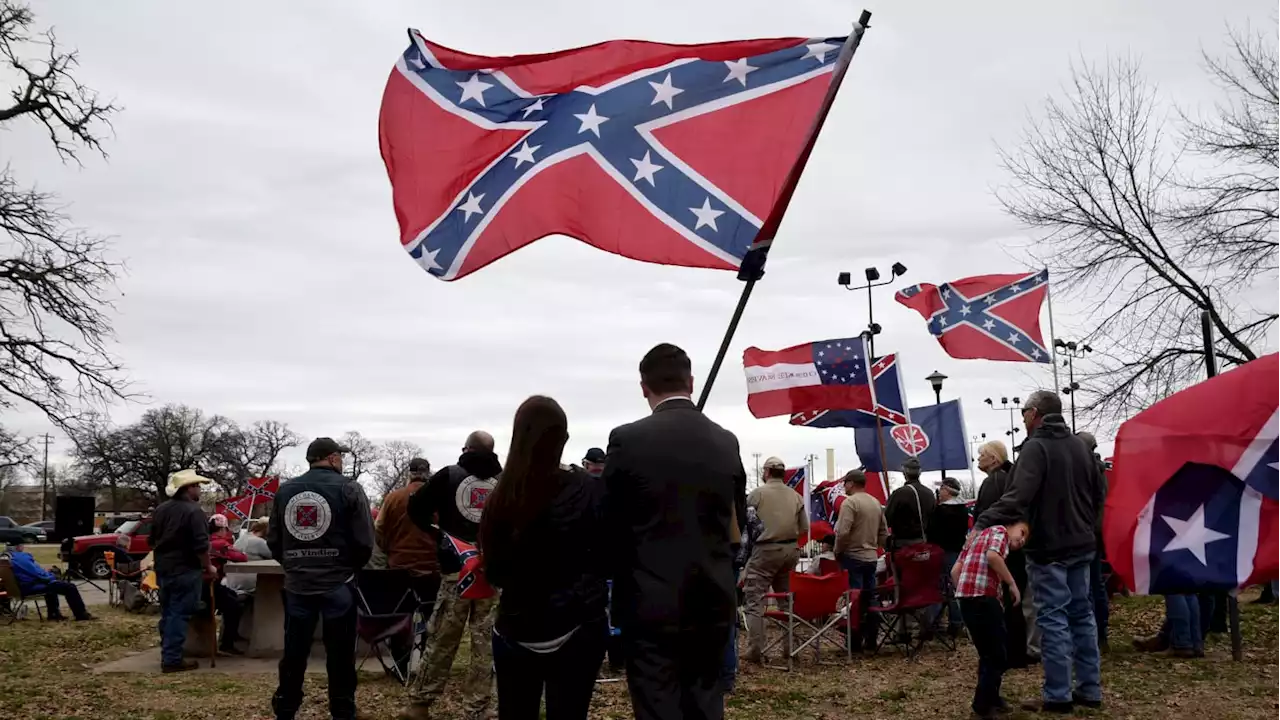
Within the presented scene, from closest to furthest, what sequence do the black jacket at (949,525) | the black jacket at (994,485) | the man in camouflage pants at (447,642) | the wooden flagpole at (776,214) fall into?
1. the wooden flagpole at (776,214)
2. the man in camouflage pants at (447,642)
3. the black jacket at (994,485)
4. the black jacket at (949,525)

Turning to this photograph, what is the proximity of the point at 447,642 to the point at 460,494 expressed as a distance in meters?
1.32

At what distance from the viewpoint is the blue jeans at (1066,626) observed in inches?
264

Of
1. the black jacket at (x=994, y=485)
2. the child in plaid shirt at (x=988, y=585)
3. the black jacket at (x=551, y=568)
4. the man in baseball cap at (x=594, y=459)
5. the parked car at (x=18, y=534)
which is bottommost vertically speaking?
the parked car at (x=18, y=534)

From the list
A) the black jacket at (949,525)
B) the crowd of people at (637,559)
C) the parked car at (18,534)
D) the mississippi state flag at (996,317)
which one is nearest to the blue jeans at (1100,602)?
the crowd of people at (637,559)

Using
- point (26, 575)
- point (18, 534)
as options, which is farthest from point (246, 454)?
point (26, 575)

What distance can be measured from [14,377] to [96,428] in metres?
1.89

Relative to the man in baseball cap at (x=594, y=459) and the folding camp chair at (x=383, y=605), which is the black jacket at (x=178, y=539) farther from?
the man in baseball cap at (x=594, y=459)

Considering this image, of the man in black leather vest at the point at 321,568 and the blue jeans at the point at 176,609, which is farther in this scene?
the blue jeans at the point at 176,609

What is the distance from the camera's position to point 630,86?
543 centimetres

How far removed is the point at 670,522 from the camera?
11.8 ft

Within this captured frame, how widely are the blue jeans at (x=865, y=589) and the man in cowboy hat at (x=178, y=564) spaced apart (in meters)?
6.13

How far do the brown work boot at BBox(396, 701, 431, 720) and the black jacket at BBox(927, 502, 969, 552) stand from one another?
210 inches

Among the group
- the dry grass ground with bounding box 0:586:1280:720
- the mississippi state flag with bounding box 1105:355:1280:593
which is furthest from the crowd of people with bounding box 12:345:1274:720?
the mississippi state flag with bounding box 1105:355:1280:593

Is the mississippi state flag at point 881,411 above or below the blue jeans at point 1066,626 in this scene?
above
